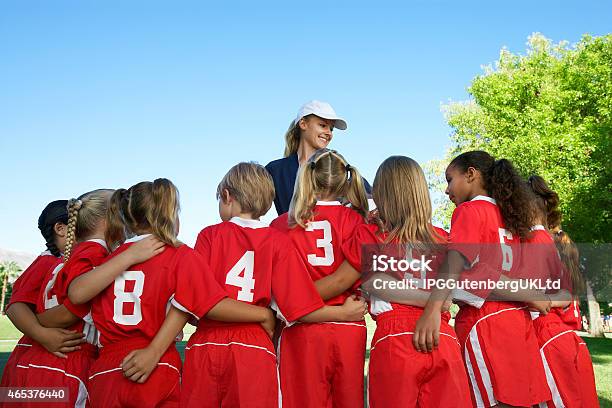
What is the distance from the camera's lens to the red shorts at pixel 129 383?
3434mm

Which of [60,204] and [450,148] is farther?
[450,148]

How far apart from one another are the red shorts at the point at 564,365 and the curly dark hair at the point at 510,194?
37.8 inches

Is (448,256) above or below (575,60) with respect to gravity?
below

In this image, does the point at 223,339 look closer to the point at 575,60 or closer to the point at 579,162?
the point at 579,162

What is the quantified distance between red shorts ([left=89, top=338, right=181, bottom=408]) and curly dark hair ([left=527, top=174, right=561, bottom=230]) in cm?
347

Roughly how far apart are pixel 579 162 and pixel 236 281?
21551mm

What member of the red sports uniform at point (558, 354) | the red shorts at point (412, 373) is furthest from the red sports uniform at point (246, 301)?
the red sports uniform at point (558, 354)

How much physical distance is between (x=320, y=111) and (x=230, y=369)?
8.18ft

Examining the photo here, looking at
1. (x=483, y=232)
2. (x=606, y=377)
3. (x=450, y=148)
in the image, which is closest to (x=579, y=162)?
(x=450, y=148)

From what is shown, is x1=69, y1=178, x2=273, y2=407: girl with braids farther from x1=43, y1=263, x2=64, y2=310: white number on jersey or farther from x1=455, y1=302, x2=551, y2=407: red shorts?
x1=455, y1=302, x2=551, y2=407: red shorts

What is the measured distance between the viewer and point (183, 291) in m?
3.56

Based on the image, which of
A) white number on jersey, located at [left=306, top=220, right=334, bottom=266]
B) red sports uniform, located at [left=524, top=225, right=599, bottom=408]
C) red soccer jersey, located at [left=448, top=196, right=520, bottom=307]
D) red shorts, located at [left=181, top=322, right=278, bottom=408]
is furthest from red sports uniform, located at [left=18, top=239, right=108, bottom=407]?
red sports uniform, located at [left=524, top=225, right=599, bottom=408]

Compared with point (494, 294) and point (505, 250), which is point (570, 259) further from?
point (494, 294)

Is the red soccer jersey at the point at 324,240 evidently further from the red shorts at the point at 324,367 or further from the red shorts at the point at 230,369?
the red shorts at the point at 230,369
